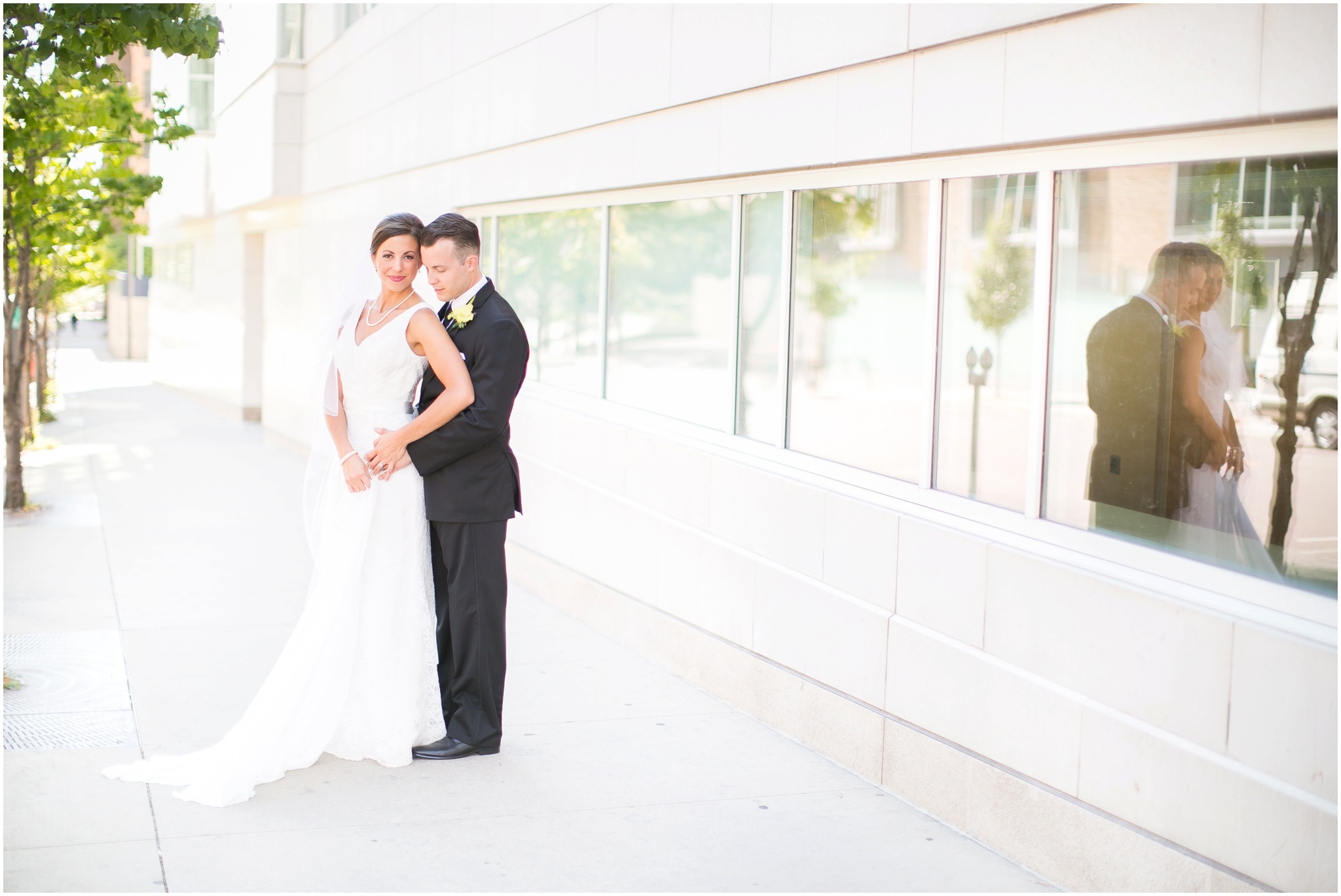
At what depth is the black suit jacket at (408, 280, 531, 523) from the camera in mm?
4949

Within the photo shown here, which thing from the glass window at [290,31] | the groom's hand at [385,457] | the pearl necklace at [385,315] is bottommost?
the groom's hand at [385,457]

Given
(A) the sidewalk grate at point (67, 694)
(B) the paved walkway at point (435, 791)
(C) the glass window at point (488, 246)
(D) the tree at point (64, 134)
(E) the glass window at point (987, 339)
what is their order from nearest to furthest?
1. (B) the paved walkway at point (435, 791)
2. (E) the glass window at point (987, 339)
3. (A) the sidewalk grate at point (67, 694)
4. (D) the tree at point (64, 134)
5. (C) the glass window at point (488, 246)

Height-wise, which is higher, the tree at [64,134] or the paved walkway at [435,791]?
the tree at [64,134]

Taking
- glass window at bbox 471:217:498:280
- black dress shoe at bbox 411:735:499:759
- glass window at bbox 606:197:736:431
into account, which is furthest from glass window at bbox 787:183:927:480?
glass window at bbox 471:217:498:280

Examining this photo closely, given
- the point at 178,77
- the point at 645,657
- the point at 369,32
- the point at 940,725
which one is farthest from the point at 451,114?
the point at 178,77

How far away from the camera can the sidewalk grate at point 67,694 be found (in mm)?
5309

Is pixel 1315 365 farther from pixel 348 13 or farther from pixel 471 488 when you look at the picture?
pixel 348 13

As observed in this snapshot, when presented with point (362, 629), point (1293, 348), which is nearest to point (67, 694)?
point (362, 629)

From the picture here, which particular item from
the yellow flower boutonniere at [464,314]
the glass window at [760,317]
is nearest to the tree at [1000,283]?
the glass window at [760,317]

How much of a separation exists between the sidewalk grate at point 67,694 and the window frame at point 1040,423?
9.50 feet

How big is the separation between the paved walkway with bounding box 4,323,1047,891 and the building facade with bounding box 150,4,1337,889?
0.93 feet

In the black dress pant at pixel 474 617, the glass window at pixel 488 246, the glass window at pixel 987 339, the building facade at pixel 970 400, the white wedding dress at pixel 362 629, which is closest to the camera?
the building facade at pixel 970 400

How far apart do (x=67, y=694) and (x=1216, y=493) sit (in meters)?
4.77

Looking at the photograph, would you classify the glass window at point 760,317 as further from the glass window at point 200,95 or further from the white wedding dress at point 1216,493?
the glass window at point 200,95
